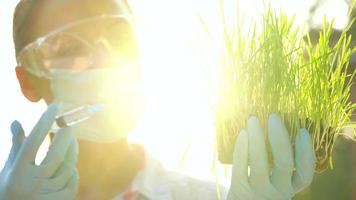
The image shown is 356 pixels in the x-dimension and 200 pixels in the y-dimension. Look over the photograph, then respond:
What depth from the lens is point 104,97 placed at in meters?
2.07

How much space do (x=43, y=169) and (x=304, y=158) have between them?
2.26 ft

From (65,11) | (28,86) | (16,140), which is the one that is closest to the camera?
(16,140)

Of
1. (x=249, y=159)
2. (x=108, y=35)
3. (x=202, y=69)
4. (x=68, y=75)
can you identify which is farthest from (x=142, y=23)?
(x=249, y=159)

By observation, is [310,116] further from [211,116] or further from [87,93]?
[87,93]

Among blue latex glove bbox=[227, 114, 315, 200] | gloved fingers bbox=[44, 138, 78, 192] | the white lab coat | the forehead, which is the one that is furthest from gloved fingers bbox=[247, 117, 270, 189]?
the forehead

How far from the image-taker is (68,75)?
2.11m

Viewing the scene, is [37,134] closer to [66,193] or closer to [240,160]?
[66,193]

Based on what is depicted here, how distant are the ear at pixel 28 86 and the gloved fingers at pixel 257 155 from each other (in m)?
0.77

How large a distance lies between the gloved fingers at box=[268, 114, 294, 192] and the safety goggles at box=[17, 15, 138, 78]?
0.59m

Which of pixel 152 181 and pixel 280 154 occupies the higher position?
pixel 280 154

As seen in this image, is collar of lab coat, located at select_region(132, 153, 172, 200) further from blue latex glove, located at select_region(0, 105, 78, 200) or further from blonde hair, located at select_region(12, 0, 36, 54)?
blonde hair, located at select_region(12, 0, 36, 54)

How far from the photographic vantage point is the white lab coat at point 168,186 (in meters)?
2.15

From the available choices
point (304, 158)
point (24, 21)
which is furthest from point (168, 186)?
point (24, 21)

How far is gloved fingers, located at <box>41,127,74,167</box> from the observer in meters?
1.87
